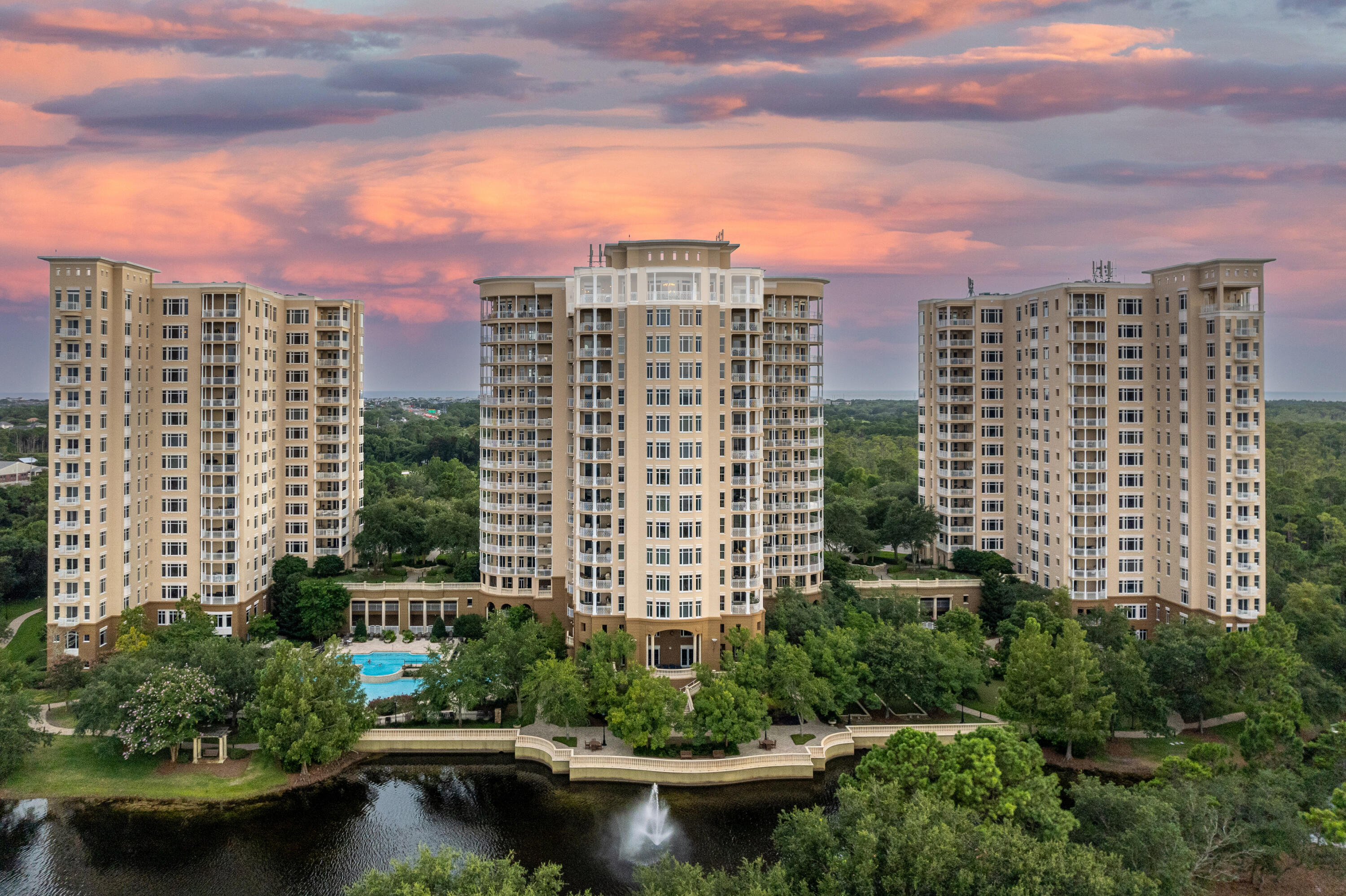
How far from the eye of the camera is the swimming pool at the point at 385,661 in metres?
67.8

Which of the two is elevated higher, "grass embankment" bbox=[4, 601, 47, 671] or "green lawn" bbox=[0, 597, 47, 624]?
"green lawn" bbox=[0, 597, 47, 624]

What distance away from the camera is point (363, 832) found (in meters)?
45.9

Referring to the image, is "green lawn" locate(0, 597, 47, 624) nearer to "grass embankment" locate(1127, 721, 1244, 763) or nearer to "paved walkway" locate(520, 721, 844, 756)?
"paved walkway" locate(520, 721, 844, 756)

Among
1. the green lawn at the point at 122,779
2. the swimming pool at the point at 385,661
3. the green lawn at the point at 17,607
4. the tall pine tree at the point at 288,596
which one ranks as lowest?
the green lawn at the point at 122,779

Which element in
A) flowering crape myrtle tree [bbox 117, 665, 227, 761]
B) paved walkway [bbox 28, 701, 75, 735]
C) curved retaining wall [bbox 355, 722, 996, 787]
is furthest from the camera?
paved walkway [bbox 28, 701, 75, 735]

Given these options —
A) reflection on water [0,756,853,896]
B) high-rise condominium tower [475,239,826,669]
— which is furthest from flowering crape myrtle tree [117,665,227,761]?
high-rise condominium tower [475,239,826,669]

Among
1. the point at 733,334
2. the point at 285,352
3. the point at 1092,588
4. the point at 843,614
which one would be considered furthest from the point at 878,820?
the point at 285,352

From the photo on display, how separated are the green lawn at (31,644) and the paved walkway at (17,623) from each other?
23 cm

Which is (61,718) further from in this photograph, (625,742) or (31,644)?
(625,742)

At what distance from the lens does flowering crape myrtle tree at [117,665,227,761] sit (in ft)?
167

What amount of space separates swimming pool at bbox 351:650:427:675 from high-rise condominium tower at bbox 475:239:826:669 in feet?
28.0

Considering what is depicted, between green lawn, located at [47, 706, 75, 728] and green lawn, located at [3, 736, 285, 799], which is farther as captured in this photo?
green lawn, located at [47, 706, 75, 728]

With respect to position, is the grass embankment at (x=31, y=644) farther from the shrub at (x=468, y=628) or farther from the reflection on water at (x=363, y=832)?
the shrub at (x=468, y=628)

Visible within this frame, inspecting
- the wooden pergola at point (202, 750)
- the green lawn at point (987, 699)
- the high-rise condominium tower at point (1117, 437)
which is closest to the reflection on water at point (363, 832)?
the wooden pergola at point (202, 750)
